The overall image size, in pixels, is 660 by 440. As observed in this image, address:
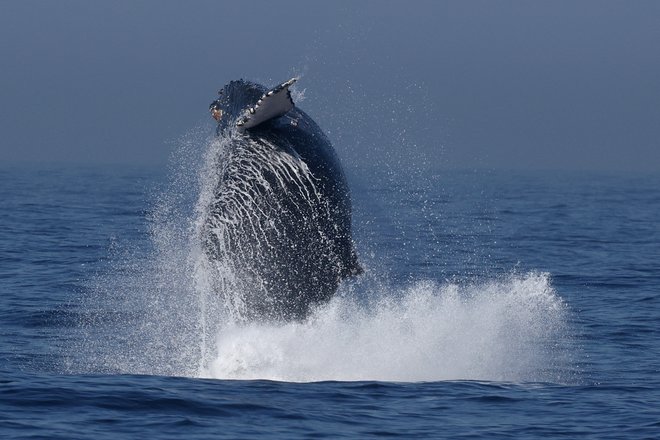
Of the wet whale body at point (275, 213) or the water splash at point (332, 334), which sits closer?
the wet whale body at point (275, 213)

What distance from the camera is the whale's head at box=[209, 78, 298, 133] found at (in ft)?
38.9

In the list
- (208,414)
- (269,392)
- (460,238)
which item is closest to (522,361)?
(269,392)

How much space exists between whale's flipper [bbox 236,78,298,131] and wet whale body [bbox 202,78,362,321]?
0.65ft

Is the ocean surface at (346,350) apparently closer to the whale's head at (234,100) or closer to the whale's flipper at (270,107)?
the whale's head at (234,100)

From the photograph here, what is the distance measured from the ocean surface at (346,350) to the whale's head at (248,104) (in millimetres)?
894

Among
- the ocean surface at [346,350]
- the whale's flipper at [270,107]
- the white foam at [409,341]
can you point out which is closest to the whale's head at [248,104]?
the whale's flipper at [270,107]

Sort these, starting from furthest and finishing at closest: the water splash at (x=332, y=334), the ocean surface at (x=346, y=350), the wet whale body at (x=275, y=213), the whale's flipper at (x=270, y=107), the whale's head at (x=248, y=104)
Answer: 1. the water splash at (x=332, y=334)
2. the wet whale body at (x=275, y=213)
3. the whale's head at (x=248, y=104)
4. the whale's flipper at (x=270, y=107)
5. the ocean surface at (x=346, y=350)

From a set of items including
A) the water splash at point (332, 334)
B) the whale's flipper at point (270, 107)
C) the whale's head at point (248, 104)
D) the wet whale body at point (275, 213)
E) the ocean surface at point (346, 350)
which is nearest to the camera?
the ocean surface at point (346, 350)

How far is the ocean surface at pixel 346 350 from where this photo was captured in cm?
1146

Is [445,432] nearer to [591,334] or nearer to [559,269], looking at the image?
[591,334]

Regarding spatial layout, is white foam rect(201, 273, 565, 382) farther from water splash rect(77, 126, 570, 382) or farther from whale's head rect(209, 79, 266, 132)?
whale's head rect(209, 79, 266, 132)

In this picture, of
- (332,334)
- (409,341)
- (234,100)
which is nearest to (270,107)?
(234,100)

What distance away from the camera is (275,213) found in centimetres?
1289

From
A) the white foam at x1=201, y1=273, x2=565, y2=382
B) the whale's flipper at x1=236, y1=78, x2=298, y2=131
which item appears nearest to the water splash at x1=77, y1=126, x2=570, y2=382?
the white foam at x1=201, y1=273, x2=565, y2=382
